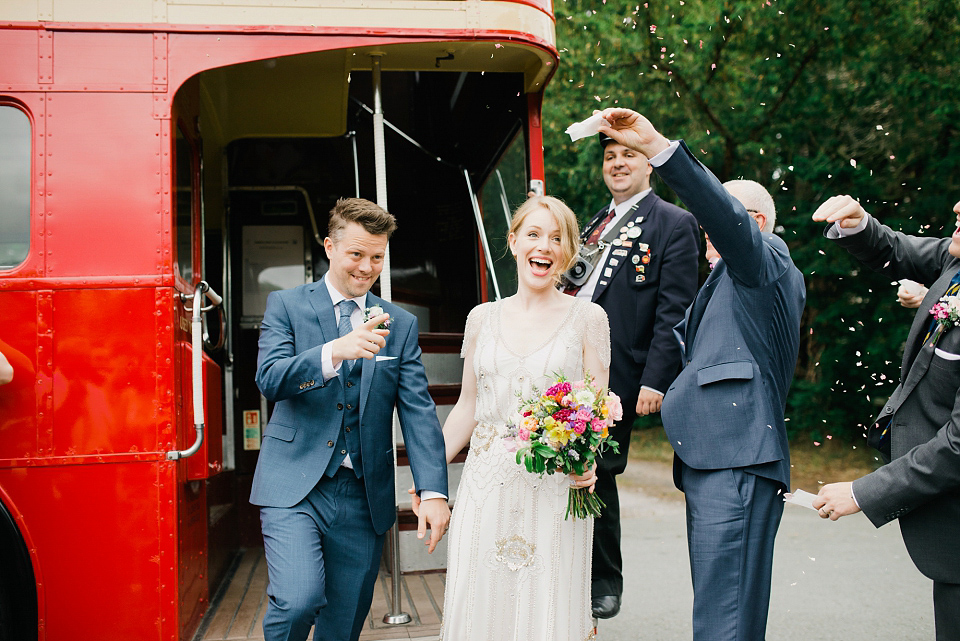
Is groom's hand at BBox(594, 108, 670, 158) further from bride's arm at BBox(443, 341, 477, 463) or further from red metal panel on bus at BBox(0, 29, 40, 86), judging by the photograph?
red metal panel on bus at BBox(0, 29, 40, 86)

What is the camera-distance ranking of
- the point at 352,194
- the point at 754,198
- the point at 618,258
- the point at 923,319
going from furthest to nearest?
the point at 352,194 → the point at 618,258 → the point at 754,198 → the point at 923,319

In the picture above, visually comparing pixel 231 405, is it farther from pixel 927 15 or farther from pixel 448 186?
pixel 927 15

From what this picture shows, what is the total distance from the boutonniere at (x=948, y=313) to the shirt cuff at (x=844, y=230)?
0.50m

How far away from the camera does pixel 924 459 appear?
242 cm

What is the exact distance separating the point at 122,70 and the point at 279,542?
203 cm

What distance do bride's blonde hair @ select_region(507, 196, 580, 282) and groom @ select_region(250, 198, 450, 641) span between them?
0.52m

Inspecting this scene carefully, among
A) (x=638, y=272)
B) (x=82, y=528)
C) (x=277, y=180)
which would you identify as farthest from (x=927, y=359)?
(x=277, y=180)

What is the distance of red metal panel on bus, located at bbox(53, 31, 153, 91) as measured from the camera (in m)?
3.28

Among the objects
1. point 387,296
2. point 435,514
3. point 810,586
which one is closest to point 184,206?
point 387,296

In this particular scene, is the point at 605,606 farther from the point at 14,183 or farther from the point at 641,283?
the point at 14,183

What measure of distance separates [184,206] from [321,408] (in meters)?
1.49

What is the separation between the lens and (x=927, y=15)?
11289 mm

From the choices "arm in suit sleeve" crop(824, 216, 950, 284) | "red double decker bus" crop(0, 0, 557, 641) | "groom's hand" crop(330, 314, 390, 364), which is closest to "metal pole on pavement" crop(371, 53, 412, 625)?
"red double decker bus" crop(0, 0, 557, 641)

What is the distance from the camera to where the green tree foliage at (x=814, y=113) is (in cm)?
1140
